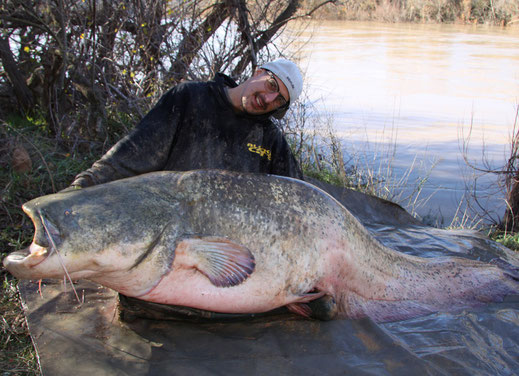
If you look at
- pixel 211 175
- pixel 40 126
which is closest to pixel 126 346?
pixel 211 175

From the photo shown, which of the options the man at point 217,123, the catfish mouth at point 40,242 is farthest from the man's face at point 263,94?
the catfish mouth at point 40,242

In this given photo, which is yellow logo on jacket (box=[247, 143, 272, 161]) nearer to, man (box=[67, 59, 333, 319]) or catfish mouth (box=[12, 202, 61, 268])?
man (box=[67, 59, 333, 319])

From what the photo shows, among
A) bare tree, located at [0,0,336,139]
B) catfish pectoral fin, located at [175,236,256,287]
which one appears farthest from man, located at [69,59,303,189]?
bare tree, located at [0,0,336,139]

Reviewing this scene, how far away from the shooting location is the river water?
700cm

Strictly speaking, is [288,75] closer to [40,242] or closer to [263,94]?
[263,94]

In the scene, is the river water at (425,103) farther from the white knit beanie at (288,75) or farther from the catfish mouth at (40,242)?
the catfish mouth at (40,242)

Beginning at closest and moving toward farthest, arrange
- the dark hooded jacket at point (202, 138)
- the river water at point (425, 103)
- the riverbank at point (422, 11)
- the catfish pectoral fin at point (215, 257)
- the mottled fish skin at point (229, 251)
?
the mottled fish skin at point (229, 251), the catfish pectoral fin at point (215, 257), the dark hooded jacket at point (202, 138), the river water at point (425, 103), the riverbank at point (422, 11)

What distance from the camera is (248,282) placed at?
8.20 ft

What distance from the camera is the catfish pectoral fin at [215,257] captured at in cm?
231

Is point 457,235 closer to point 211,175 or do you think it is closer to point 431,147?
point 211,175

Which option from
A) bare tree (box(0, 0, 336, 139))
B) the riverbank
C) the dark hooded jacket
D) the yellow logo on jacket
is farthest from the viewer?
the riverbank

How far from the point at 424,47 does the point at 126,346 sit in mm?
18743

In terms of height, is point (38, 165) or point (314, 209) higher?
point (314, 209)

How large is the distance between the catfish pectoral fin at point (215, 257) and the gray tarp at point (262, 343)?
1.34ft
